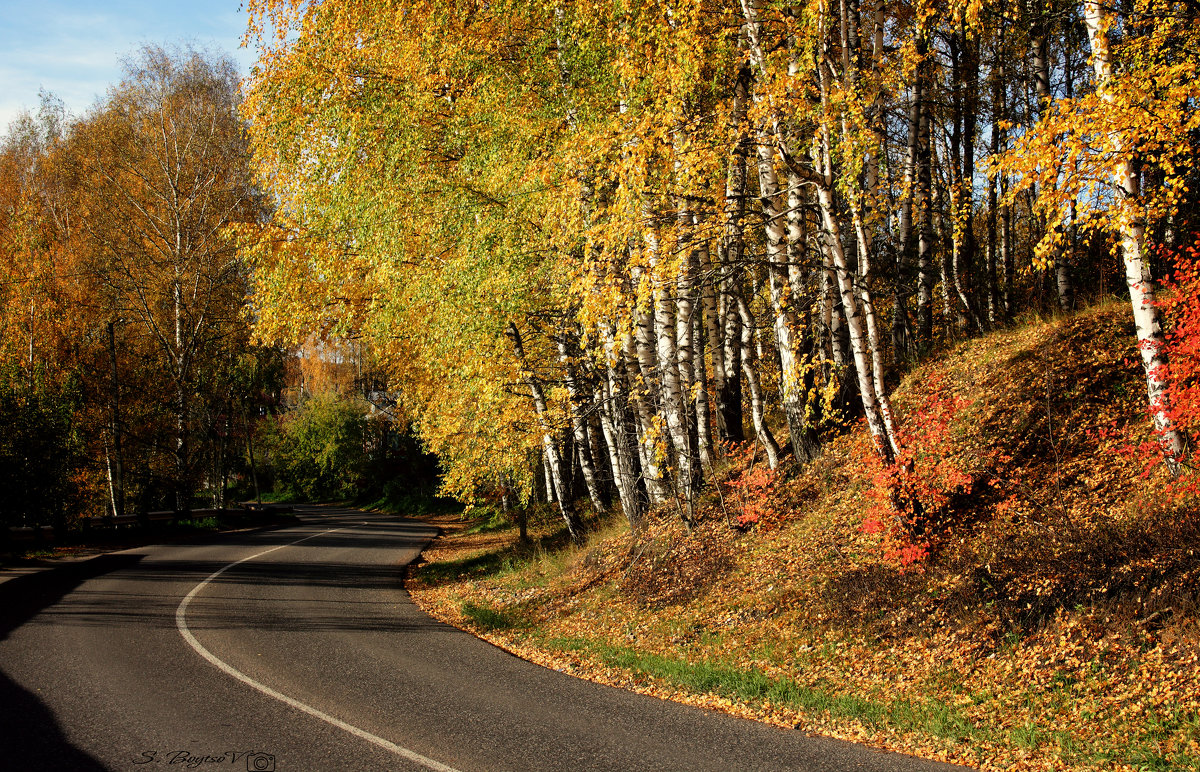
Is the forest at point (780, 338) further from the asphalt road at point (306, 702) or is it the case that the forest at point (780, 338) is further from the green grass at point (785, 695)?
the asphalt road at point (306, 702)

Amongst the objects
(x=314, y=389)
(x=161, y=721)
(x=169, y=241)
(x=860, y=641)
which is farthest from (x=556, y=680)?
(x=314, y=389)

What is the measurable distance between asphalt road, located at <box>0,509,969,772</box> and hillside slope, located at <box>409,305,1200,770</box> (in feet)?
2.50

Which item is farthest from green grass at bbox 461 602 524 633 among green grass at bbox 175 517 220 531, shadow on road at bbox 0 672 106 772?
green grass at bbox 175 517 220 531

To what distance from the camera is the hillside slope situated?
236 inches

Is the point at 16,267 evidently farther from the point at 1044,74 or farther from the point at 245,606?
the point at 1044,74

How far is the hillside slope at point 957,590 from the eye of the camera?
5.99 m

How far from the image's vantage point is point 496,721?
6887 mm

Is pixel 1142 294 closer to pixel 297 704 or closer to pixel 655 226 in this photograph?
pixel 655 226

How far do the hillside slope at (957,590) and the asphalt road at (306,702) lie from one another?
30.0 inches

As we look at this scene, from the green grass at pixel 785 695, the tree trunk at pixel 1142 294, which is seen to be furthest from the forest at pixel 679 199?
the green grass at pixel 785 695

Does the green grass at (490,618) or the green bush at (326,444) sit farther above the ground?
the green bush at (326,444)

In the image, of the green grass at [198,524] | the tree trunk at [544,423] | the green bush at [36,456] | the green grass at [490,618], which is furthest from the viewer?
the green grass at [198,524]

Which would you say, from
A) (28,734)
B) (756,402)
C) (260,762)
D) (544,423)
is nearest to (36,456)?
(544,423)

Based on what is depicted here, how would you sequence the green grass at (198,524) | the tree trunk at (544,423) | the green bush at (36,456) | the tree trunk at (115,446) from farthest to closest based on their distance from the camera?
the green grass at (198,524) < the tree trunk at (115,446) < the green bush at (36,456) < the tree trunk at (544,423)
